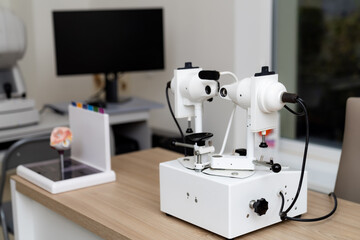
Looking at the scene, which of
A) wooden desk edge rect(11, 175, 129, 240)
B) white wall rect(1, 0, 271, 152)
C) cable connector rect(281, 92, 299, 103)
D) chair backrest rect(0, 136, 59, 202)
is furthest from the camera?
white wall rect(1, 0, 271, 152)

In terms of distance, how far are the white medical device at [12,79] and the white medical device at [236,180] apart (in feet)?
4.93

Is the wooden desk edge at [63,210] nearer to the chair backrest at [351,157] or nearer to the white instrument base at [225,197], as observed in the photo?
the white instrument base at [225,197]

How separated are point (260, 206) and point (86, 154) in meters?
0.80

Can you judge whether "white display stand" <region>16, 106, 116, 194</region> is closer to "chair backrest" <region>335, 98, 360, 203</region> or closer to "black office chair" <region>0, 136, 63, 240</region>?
"black office chair" <region>0, 136, 63, 240</region>

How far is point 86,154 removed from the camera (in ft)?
5.90

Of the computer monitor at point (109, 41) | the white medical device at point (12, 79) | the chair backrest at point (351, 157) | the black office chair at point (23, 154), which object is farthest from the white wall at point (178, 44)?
the white medical device at point (12, 79)

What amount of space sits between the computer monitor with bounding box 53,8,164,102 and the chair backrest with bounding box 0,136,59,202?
0.92 meters

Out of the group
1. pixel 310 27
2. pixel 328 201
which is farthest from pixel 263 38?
pixel 328 201

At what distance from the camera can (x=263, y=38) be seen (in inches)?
117

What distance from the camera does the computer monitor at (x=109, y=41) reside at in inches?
115

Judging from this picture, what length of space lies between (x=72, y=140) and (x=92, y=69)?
1.19 metres

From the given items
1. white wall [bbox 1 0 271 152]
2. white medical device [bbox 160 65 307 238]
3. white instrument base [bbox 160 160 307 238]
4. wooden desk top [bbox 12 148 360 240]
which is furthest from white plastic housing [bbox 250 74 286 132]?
white wall [bbox 1 0 271 152]

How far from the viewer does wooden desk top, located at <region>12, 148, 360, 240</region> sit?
124 cm

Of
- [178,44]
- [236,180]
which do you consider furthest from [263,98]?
[178,44]
